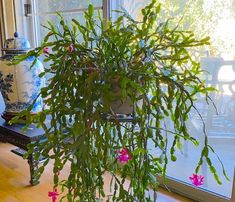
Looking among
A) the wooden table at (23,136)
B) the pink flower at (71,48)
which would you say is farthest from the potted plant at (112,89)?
the wooden table at (23,136)

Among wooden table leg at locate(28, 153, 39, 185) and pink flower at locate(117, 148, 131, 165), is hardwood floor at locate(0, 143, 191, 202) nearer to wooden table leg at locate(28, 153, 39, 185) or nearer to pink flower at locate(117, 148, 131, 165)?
wooden table leg at locate(28, 153, 39, 185)

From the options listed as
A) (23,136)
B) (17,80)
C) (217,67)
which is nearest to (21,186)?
(23,136)

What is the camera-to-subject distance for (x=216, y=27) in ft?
4.87

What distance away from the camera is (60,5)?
2314mm

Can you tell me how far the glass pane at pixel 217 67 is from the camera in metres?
1.46

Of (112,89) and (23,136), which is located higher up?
(112,89)

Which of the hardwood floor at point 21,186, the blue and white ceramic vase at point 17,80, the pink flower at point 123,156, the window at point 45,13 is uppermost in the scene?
the window at point 45,13

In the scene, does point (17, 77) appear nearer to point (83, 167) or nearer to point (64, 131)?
point (64, 131)

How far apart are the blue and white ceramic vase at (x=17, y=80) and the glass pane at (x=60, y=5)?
53cm

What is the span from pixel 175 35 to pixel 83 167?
54cm

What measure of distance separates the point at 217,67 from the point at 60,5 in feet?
4.67

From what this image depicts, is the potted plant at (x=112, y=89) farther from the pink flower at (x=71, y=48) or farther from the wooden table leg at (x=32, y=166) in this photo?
the wooden table leg at (x=32, y=166)

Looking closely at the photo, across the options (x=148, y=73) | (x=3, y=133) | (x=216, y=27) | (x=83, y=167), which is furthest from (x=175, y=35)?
(x=3, y=133)

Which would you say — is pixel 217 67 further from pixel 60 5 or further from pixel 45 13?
pixel 45 13
